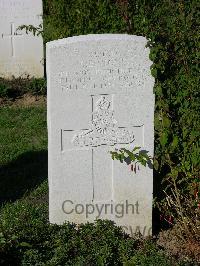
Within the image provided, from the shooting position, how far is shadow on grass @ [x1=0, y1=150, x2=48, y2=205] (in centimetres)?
558

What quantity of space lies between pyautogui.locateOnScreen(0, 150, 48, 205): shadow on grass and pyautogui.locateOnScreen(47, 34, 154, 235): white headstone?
977mm

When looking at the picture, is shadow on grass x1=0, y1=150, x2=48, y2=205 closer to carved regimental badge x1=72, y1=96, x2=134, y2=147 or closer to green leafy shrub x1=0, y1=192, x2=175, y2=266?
green leafy shrub x1=0, y1=192, x2=175, y2=266

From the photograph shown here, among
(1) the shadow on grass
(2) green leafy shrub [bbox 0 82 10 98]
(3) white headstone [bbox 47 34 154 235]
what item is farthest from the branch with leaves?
(2) green leafy shrub [bbox 0 82 10 98]

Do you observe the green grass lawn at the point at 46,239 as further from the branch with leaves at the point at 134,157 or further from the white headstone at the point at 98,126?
the branch with leaves at the point at 134,157

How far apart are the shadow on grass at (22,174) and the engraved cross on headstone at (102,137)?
1137 mm

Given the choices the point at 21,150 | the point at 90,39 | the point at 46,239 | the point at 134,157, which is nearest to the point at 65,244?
the point at 46,239

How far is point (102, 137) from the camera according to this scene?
14.9ft

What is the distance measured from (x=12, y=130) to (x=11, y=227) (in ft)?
9.08

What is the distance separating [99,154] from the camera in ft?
15.0

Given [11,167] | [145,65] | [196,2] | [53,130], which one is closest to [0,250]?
[53,130]

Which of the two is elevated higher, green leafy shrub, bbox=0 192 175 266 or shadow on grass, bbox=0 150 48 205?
shadow on grass, bbox=0 150 48 205

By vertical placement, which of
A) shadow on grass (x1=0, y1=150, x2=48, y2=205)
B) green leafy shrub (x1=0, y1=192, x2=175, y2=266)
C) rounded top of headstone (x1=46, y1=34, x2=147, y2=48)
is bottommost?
green leafy shrub (x1=0, y1=192, x2=175, y2=266)

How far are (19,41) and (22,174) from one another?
3.65 m

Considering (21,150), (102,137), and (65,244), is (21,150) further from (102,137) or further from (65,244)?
(65,244)
